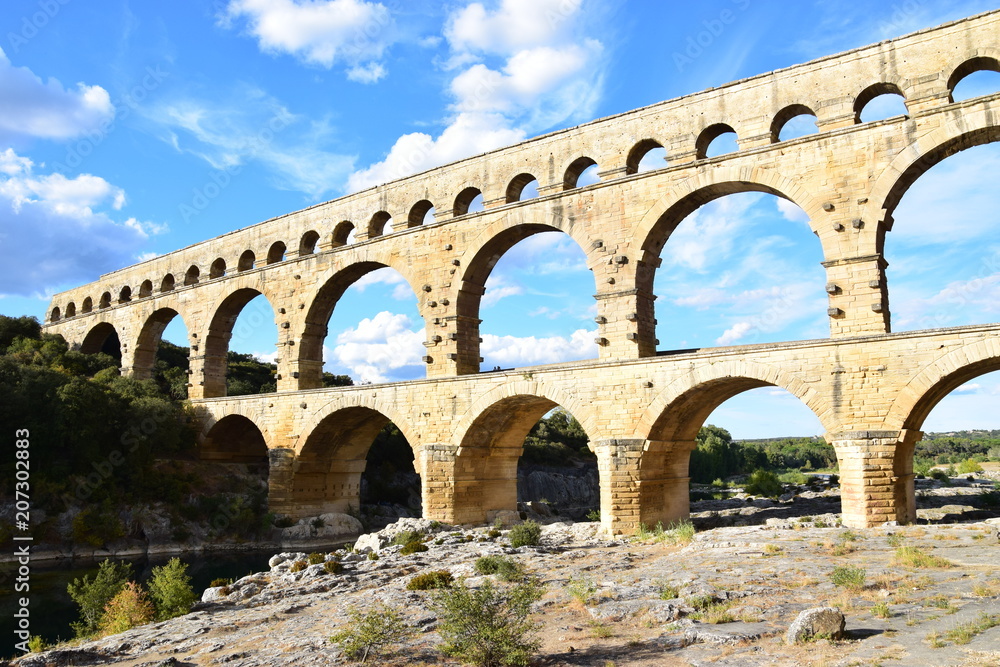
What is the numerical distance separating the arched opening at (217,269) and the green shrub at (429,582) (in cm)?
2139

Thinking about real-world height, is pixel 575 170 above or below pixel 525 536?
above

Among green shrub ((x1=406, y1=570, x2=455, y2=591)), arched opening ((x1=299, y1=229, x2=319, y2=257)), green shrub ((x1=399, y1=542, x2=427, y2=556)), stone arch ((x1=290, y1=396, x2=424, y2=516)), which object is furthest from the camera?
arched opening ((x1=299, y1=229, x2=319, y2=257))

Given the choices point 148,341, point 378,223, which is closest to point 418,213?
point 378,223

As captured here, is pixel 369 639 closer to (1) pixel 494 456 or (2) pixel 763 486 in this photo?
(1) pixel 494 456

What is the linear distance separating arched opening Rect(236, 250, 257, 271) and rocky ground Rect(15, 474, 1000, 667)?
52.1ft

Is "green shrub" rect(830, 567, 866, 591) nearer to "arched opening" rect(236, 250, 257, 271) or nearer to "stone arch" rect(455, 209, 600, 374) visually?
"stone arch" rect(455, 209, 600, 374)

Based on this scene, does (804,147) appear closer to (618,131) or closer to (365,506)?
(618,131)

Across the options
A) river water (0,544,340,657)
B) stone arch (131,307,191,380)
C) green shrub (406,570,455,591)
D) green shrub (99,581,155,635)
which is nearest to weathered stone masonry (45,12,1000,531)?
river water (0,544,340,657)

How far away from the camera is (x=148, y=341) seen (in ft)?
111

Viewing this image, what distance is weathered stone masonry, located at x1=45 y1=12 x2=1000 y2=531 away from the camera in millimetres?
15766

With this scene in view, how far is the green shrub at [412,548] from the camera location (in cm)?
1748

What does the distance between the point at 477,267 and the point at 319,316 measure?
7.46 m

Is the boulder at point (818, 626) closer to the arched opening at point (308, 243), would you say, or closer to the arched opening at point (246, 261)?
the arched opening at point (308, 243)

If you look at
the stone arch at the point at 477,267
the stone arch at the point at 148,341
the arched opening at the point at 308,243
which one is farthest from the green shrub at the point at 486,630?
the stone arch at the point at 148,341
